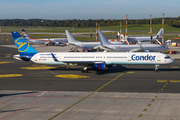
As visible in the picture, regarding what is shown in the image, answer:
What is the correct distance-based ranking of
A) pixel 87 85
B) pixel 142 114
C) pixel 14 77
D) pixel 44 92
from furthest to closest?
pixel 14 77 < pixel 87 85 < pixel 44 92 < pixel 142 114

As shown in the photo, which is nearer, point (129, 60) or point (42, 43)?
point (129, 60)

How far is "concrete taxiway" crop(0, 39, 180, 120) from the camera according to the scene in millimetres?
25875

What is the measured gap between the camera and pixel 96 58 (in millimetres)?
51375

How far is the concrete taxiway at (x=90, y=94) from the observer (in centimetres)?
2588

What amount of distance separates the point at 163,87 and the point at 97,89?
33.8ft

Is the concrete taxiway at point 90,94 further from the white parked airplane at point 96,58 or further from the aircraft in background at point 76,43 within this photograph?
the aircraft in background at point 76,43

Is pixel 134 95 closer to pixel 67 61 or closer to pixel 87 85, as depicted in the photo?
pixel 87 85

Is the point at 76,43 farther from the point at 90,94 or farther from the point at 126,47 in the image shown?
the point at 90,94

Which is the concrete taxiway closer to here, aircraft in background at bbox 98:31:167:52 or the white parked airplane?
the white parked airplane

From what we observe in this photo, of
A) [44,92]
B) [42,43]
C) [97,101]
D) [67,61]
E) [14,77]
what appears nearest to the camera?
[97,101]

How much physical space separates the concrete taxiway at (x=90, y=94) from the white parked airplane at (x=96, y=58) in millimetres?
2134

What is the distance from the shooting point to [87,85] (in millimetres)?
39656

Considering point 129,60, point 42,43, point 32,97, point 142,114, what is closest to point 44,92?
point 32,97

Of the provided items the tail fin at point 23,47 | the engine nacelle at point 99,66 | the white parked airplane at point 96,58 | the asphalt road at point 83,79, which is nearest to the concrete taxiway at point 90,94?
the asphalt road at point 83,79
